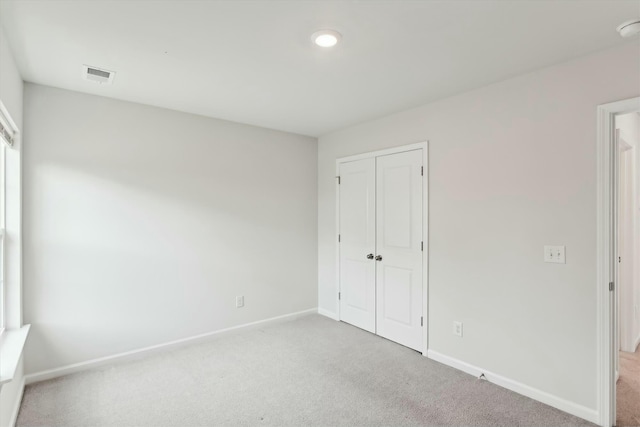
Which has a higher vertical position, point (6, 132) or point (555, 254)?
point (6, 132)

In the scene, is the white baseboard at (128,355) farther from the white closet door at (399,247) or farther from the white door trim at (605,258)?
the white door trim at (605,258)

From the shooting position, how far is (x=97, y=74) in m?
2.50

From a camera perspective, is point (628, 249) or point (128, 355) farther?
point (628, 249)

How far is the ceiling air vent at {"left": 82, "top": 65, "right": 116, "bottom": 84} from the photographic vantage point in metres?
2.43

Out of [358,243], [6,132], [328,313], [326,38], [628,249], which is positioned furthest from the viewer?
[328,313]

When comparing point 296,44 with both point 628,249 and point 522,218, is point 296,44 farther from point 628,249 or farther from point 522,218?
point 628,249

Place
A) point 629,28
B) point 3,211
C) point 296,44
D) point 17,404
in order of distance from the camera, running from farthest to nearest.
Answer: point 3,211
point 17,404
point 296,44
point 629,28

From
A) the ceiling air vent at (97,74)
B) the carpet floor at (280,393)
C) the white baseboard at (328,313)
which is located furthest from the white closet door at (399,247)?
the ceiling air vent at (97,74)

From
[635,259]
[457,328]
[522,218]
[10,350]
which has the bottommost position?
[457,328]

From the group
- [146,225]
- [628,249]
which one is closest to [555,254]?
[628,249]

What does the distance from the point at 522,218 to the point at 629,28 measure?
1266mm

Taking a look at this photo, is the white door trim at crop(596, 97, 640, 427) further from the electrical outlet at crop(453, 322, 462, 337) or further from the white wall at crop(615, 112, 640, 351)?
the white wall at crop(615, 112, 640, 351)

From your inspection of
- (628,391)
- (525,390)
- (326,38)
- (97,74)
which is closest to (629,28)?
(326,38)

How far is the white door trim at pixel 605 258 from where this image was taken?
6.98 ft
